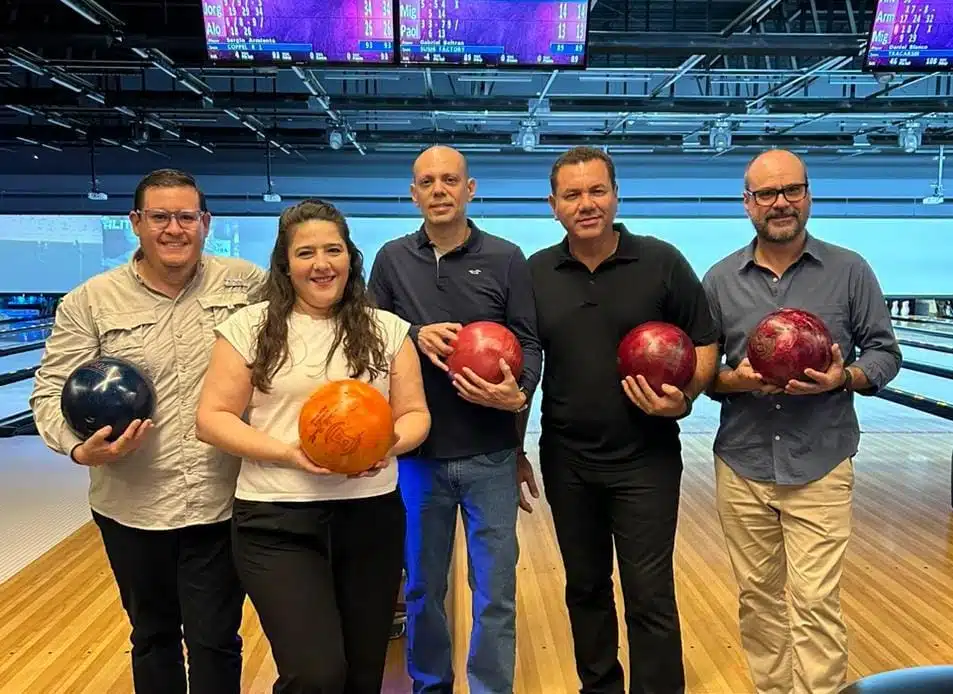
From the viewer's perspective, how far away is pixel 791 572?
1.61 metres

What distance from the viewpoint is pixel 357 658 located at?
1333 millimetres

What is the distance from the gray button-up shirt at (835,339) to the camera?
159 cm

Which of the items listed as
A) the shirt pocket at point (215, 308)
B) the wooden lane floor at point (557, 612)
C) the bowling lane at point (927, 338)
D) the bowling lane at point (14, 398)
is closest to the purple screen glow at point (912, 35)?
the wooden lane floor at point (557, 612)

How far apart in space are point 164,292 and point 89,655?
117cm

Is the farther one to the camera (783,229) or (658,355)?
(783,229)

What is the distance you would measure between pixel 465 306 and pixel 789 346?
2.00 ft

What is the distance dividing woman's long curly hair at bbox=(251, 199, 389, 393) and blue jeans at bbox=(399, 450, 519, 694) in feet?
1.14

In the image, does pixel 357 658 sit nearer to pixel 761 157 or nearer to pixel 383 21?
pixel 761 157

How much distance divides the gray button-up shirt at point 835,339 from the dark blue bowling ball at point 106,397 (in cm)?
113

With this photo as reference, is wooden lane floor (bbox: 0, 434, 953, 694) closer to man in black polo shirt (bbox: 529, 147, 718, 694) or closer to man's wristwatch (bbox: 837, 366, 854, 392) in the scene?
man in black polo shirt (bbox: 529, 147, 718, 694)

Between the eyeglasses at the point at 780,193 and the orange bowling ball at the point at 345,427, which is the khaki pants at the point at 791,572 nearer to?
the eyeglasses at the point at 780,193

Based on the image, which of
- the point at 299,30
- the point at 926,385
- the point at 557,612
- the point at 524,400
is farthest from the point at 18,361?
the point at 926,385

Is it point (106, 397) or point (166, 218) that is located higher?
point (166, 218)

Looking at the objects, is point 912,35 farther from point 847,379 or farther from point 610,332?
point 610,332
